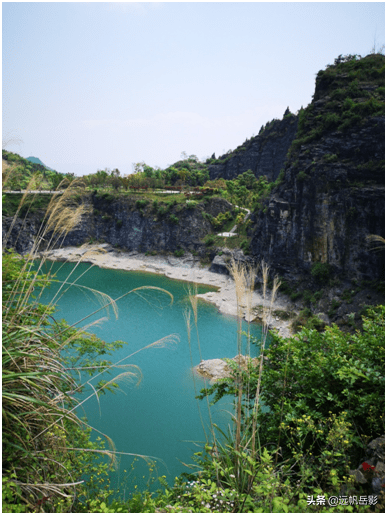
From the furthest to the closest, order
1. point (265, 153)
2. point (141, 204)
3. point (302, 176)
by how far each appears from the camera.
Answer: point (265, 153) → point (141, 204) → point (302, 176)

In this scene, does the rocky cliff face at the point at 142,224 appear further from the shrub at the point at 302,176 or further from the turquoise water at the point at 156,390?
the shrub at the point at 302,176

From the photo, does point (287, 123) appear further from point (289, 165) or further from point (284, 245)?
point (284, 245)

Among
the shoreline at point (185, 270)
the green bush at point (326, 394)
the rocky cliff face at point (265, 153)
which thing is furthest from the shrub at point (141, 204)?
the green bush at point (326, 394)

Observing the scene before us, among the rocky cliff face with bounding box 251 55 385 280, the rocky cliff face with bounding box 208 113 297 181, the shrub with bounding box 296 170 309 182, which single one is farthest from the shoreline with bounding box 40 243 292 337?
the rocky cliff face with bounding box 208 113 297 181

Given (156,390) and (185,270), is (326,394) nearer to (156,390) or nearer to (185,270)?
(156,390)

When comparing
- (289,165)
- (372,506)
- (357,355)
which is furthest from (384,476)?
(289,165)

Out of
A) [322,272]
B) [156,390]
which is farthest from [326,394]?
[322,272]
